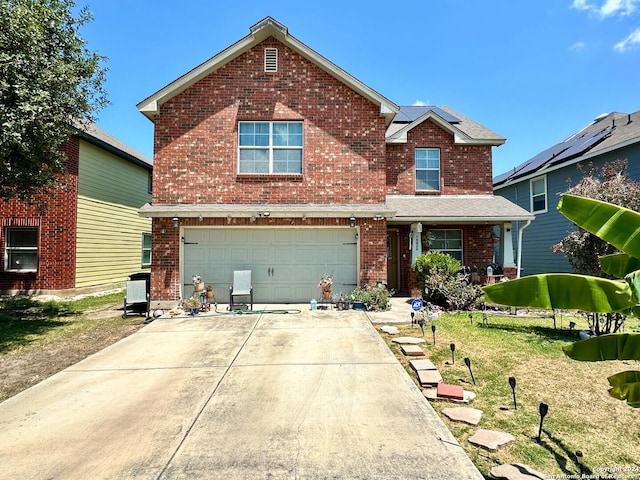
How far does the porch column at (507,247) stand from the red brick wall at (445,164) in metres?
2.15

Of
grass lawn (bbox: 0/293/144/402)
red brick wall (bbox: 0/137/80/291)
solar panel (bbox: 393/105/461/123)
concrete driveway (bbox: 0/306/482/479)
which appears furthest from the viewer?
solar panel (bbox: 393/105/461/123)

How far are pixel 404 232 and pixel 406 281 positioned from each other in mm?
1902

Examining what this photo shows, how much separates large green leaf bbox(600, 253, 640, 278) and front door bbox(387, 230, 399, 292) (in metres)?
10.2

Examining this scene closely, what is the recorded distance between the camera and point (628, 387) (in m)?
2.83

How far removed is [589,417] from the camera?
4.08 m

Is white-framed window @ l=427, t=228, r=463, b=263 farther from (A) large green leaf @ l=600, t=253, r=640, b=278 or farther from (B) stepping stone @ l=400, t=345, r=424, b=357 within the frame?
(A) large green leaf @ l=600, t=253, r=640, b=278

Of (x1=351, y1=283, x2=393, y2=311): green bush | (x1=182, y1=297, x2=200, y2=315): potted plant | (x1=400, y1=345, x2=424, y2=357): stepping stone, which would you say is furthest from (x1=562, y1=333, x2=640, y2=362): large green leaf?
(x1=182, y1=297, x2=200, y2=315): potted plant

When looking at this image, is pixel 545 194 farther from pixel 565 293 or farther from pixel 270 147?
pixel 565 293

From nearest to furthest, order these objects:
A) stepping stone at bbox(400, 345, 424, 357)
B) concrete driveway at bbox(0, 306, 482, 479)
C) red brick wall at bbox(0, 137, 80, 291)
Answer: concrete driveway at bbox(0, 306, 482, 479) < stepping stone at bbox(400, 345, 424, 357) < red brick wall at bbox(0, 137, 80, 291)

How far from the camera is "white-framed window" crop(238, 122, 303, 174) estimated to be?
11391mm

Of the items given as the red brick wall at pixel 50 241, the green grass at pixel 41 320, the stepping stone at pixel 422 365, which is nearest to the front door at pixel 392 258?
the stepping stone at pixel 422 365

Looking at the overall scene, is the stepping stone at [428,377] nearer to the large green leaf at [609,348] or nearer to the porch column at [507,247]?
the large green leaf at [609,348]

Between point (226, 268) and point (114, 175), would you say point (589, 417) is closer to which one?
point (226, 268)

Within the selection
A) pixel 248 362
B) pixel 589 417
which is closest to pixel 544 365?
pixel 589 417
